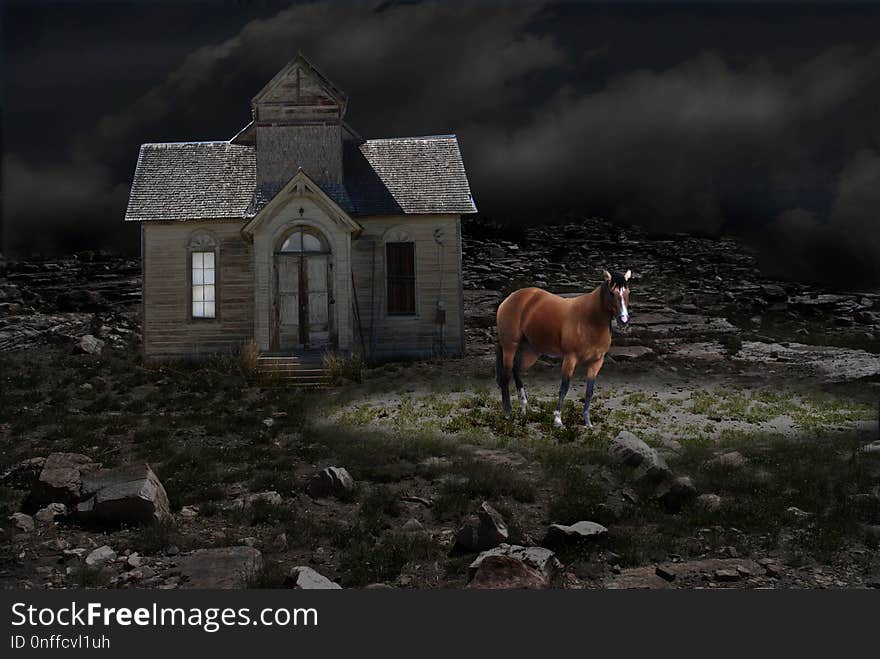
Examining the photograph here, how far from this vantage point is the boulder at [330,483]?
5.73 meters

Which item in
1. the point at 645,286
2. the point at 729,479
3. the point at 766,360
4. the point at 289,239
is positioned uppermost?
the point at 289,239

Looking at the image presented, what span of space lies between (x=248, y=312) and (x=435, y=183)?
3396 millimetres

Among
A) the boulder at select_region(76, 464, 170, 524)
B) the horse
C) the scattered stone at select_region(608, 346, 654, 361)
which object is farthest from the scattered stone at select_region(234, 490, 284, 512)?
the scattered stone at select_region(608, 346, 654, 361)

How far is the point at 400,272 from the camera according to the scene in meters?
10.4

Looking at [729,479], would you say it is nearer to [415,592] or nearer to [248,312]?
[415,592]

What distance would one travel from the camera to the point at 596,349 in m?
6.18

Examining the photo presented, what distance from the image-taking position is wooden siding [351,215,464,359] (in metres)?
9.19

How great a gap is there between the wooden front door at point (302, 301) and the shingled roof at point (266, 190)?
4.61 feet

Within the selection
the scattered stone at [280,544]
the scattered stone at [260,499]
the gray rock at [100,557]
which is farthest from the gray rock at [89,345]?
the scattered stone at [280,544]

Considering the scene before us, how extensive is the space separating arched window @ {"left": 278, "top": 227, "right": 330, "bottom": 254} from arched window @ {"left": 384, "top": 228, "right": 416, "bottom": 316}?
46.0 inches

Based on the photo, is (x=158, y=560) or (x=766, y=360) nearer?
(x=158, y=560)

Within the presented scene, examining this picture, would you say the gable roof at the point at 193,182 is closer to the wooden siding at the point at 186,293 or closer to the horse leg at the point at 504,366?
the wooden siding at the point at 186,293

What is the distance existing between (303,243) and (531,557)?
5.79 meters

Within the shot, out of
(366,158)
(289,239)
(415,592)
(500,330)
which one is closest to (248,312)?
(289,239)
